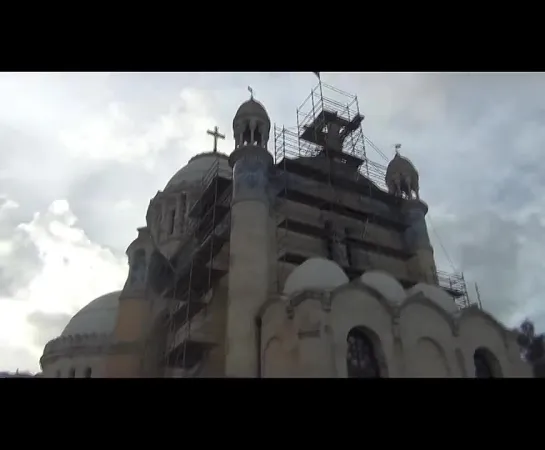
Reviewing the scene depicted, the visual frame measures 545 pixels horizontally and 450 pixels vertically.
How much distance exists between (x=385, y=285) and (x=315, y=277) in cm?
247

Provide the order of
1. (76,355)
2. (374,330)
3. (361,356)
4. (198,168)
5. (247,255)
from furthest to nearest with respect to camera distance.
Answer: (198,168)
(76,355)
(247,255)
(374,330)
(361,356)

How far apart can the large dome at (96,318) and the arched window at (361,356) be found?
14003 millimetres

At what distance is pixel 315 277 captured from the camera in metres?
17.0

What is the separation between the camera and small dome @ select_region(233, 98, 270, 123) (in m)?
21.8

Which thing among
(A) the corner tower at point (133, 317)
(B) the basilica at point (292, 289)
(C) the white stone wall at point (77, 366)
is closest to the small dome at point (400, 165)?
(B) the basilica at point (292, 289)

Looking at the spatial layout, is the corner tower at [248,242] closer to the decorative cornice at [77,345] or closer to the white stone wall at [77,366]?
the decorative cornice at [77,345]

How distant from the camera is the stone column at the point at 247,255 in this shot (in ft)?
53.9

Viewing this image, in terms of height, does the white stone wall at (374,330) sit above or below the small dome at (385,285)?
below

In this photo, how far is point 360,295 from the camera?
1634 centimetres

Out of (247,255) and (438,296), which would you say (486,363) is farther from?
(247,255)

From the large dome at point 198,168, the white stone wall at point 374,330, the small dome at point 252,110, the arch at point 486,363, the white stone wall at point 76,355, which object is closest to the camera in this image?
the white stone wall at point 374,330

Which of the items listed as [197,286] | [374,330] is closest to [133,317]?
[197,286]

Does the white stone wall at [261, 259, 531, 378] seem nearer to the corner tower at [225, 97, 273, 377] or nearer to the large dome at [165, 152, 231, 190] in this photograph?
the corner tower at [225, 97, 273, 377]

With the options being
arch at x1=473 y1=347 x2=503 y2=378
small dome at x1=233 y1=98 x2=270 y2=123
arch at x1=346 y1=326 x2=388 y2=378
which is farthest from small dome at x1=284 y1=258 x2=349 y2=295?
small dome at x1=233 y1=98 x2=270 y2=123
